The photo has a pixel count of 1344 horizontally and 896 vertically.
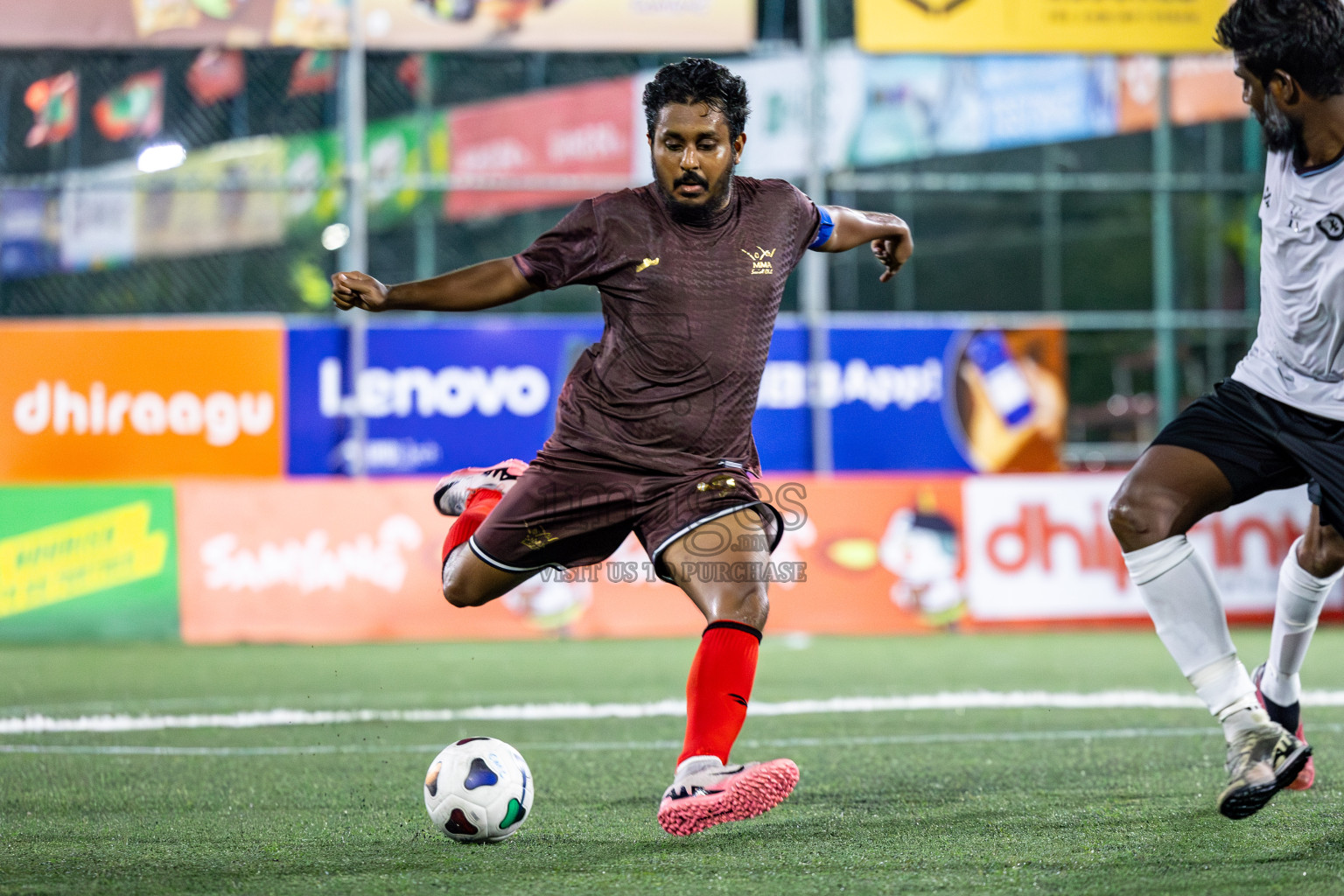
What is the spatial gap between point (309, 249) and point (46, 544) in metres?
4.79

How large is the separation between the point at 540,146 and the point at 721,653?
13106mm

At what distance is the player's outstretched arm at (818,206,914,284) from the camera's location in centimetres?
506

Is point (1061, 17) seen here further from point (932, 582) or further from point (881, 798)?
point (881, 798)

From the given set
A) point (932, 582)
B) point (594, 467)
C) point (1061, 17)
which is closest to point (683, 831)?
point (594, 467)

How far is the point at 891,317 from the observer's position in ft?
53.7

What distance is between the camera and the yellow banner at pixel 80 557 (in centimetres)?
1170

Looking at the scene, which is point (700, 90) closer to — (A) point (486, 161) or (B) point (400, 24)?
(B) point (400, 24)

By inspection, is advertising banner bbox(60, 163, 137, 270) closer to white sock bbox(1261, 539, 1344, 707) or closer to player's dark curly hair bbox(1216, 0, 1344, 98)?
white sock bbox(1261, 539, 1344, 707)

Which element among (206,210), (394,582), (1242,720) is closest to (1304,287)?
(1242,720)

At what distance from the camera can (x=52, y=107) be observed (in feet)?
50.0

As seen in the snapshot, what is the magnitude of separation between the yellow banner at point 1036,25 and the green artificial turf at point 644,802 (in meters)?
8.58

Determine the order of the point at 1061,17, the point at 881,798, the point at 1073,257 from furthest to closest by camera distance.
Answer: the point at 1073,257
the point at 1061,17
the point at 881,798

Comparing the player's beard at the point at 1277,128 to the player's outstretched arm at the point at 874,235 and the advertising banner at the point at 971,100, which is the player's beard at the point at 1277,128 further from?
the advertising banner at the point at 971,100

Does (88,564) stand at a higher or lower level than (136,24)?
lower
